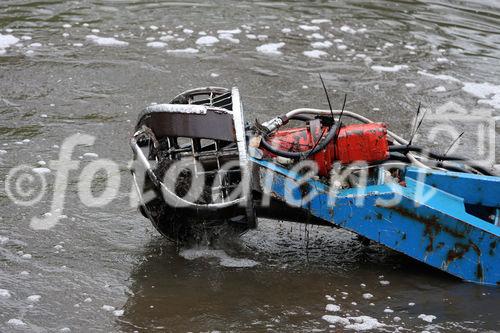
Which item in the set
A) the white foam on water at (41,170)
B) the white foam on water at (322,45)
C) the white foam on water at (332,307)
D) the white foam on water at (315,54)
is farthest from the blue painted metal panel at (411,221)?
the white foam on water at (322,45)

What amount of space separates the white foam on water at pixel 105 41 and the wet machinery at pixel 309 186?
17.1 ft

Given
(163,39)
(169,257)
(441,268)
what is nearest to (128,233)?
(169,257)

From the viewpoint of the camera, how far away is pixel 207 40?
10.2 metres

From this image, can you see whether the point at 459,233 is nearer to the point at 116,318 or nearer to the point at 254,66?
the point at 116,318

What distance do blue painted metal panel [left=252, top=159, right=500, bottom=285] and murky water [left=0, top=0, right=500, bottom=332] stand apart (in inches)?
9.5

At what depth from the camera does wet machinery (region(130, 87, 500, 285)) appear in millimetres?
4652

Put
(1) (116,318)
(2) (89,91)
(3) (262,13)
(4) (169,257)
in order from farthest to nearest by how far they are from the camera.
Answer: (3) (262,13) < (2) (89,91) < (4) (169,257) < (1) (116,318)

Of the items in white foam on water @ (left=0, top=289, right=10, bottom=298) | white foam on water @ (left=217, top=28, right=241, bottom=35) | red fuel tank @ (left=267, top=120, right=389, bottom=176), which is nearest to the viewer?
white foam on water @ (left=0, top=289, right=10, bottom=298)

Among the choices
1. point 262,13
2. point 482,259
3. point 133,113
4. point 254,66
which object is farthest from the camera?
point 262,13

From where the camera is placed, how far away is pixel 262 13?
11.6m

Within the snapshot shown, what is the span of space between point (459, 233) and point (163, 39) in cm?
650

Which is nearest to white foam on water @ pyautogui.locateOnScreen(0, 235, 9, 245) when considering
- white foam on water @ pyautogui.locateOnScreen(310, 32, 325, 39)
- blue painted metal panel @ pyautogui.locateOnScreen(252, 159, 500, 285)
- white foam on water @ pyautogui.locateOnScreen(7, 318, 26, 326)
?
white foam on water @ pyautogui.locateOnScreen(7, 318, 26, 326)

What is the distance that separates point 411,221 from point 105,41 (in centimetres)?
651

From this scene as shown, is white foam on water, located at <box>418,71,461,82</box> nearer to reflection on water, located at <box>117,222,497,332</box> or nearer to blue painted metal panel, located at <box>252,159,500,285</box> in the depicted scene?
reflection on water, located at <box>117,222,497,332</box>
